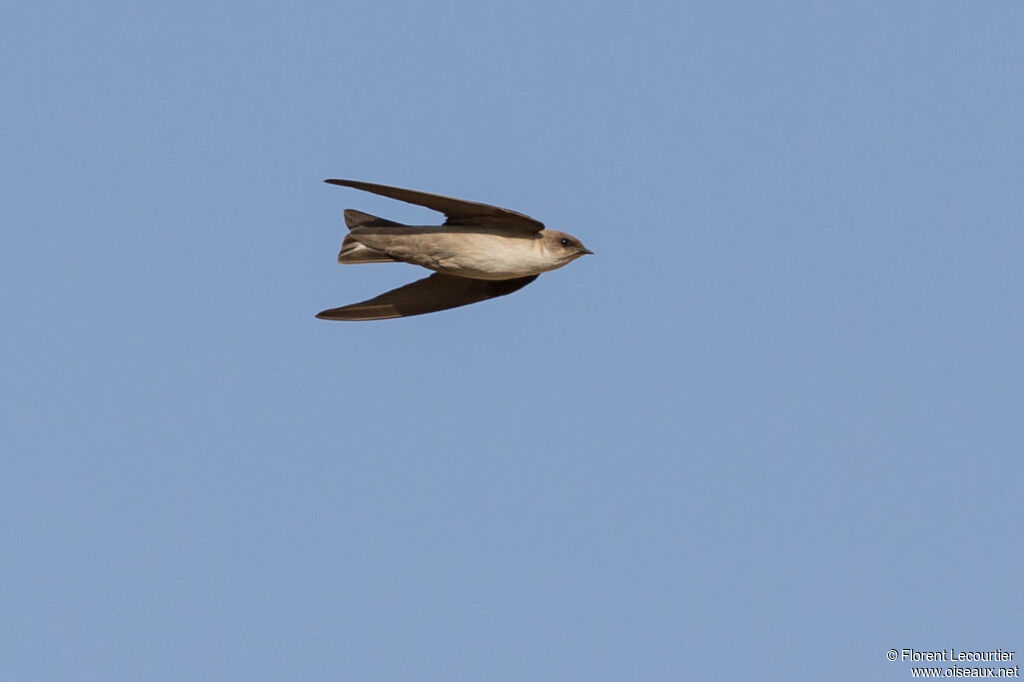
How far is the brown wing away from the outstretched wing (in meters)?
0.95

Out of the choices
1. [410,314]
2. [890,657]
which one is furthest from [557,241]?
[890,657]

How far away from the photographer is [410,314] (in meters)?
13.6

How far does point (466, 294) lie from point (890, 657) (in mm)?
5919

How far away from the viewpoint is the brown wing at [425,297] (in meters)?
13.5

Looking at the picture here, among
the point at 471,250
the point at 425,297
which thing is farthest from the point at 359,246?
the point at 471,250

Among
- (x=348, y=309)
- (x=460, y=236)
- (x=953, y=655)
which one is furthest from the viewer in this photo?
(x=953, y=655)

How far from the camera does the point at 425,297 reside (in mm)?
13562

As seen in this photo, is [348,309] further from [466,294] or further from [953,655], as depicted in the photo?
[953,655]

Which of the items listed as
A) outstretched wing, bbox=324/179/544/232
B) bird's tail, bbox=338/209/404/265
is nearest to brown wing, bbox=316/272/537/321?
bird's tail, bbox=338/209/404/265

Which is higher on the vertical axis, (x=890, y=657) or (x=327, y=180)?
(x=327, y=180)

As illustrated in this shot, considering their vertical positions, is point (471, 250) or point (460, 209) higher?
point (460, 209)

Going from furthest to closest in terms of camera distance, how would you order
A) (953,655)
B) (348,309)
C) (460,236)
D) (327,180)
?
(953,655)
(348,309)
(460,236)
(327,180)

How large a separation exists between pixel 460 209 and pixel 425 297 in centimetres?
145

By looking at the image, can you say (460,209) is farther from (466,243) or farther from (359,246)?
(359,246)
